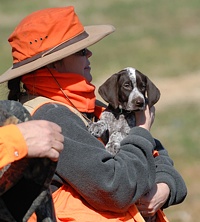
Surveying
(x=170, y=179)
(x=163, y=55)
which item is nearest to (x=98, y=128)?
(x=170, y=179)

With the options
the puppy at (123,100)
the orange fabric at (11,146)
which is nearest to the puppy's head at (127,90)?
the puppy at (123,100)

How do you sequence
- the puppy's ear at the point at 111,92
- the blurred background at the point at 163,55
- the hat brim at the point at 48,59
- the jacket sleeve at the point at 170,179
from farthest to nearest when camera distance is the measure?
the blurred background at the point at 163,55 < the puppy's ear at the point at 111,92 < the jacket sleeve at the point at 170,179 < the hat brim at the point at 48,59

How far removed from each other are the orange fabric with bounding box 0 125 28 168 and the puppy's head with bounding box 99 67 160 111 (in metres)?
1.62

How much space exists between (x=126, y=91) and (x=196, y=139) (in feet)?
21.6

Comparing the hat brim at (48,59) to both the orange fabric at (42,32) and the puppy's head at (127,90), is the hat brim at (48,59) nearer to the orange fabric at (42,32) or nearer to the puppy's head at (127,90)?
the orange fabric at (42,32)

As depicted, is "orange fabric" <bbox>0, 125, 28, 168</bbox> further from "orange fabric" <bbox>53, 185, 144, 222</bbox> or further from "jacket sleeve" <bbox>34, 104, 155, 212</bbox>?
"orange fabric" <bbox>53, 185, 144, 222</bbox>

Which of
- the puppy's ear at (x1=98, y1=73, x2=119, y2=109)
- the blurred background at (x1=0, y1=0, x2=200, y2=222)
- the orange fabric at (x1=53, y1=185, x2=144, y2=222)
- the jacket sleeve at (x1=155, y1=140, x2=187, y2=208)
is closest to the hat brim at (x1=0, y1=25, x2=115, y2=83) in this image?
the blurred background at (x1=0, y1=0, x2=200, y2=222)

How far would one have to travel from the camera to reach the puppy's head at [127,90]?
4.55 meters

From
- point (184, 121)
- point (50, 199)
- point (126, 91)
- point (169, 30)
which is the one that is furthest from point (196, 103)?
point (50, 199)

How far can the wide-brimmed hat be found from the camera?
13.4ft

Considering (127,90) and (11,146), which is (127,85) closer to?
(127,90)

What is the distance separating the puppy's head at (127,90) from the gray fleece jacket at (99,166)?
481mm

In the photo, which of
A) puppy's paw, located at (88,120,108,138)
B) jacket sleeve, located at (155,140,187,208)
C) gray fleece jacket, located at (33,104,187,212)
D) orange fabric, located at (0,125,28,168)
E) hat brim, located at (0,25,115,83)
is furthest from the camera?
jacket sleeve, located at (155,140,187,208)

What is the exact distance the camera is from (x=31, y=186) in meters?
3.17
